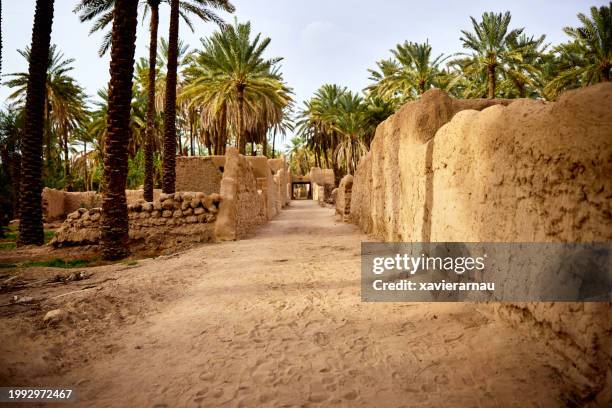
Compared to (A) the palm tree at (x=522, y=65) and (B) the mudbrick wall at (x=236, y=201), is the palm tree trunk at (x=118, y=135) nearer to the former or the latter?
(B) the mudbrick wall at (x=236, y=201)

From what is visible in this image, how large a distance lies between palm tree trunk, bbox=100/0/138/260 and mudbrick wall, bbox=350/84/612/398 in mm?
5615

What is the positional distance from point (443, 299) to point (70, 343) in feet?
10.3

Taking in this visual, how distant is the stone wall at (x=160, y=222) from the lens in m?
7.71

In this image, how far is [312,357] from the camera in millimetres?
2416

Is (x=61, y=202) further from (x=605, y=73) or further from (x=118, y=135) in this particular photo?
(x=605, y=73)

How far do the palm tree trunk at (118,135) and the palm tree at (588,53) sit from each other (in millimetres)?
23156

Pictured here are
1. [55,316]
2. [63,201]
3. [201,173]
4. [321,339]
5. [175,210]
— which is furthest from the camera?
[63,201]

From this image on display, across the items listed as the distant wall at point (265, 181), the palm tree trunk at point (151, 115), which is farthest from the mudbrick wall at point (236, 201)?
the palm tree trunk at point (151, 115)

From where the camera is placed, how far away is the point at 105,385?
217 centimetres

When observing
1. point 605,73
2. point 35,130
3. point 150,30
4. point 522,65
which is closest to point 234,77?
point 150,30

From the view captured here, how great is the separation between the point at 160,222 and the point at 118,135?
2215 millimetres

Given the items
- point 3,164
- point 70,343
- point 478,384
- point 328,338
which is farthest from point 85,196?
point 478,384

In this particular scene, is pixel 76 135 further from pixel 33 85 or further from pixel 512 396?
pixel 512 396

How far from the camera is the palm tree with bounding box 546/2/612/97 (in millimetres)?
18500
